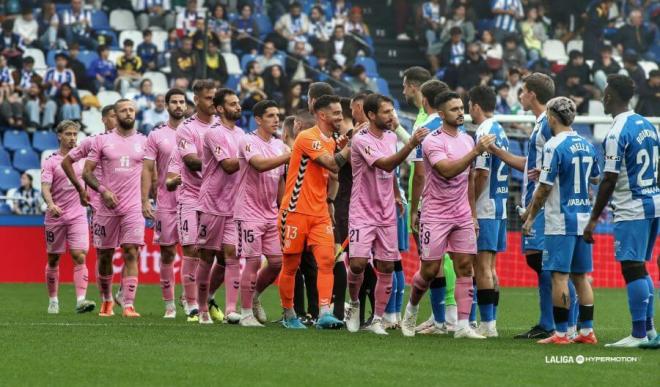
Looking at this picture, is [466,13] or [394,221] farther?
[466,13]

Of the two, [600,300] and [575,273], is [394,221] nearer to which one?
[575,273]

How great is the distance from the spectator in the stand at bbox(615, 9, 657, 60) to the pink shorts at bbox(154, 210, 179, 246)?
19039mm

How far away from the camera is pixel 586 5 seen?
34000 mm

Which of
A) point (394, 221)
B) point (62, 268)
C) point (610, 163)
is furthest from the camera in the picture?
point (62, 268)

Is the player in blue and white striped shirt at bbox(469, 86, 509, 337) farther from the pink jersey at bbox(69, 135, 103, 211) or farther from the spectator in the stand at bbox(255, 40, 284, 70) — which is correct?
the spectator in the stand at bbox(255, 40, 284, 70)

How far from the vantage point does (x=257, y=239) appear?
1396 cm

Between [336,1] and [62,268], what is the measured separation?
441 inches

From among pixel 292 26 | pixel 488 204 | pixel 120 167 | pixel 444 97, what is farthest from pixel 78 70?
pixel 444 97

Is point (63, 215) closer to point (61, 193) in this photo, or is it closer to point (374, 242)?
point (61, 193)

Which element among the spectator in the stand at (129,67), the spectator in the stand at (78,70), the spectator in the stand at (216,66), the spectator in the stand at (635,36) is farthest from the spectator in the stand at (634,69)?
the spectator in the stand at (78,70)

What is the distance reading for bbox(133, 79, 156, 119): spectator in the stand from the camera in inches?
1043

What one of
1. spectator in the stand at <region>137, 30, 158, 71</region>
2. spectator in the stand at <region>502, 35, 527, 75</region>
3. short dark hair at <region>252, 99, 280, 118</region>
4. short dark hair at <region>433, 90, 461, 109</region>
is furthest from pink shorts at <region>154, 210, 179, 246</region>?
spectator in the stand at <region>502, 35, 527, 75</region>

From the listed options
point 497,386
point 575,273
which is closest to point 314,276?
A: point 575,273

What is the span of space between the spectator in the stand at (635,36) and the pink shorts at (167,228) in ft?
62.5
